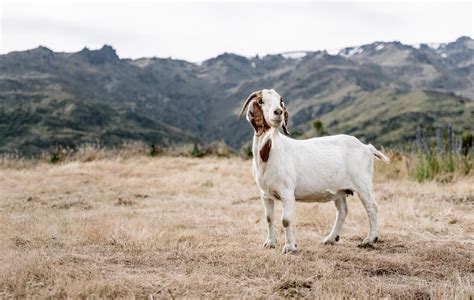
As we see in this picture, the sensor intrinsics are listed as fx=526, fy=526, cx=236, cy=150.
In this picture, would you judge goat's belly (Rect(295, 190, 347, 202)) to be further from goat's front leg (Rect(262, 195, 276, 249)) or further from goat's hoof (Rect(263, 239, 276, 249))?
goat's hoof (Rect(263, 239, 276, 249))

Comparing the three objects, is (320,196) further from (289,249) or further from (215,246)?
(215,246)

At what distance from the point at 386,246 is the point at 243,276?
2.80 meters

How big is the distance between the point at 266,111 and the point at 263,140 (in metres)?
0.38

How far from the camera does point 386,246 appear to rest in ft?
23.9

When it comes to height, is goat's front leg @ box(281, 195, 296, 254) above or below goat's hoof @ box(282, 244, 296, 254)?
above

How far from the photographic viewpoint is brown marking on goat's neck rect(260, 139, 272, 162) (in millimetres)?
6638

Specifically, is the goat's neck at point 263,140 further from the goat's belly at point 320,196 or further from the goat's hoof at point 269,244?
the goat's hoof at point 269,244

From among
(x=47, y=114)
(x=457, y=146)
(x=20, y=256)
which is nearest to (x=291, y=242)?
(x=20, y=256)

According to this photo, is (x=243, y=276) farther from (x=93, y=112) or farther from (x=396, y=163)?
(x=93, y=112)

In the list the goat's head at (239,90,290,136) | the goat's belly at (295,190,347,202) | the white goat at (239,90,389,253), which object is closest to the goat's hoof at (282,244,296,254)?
the white goat at (239,90,389,253)

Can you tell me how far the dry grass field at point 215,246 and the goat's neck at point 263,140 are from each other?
1.16 m

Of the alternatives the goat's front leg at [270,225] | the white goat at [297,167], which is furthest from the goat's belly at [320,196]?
the goat's front leg at [270,225]

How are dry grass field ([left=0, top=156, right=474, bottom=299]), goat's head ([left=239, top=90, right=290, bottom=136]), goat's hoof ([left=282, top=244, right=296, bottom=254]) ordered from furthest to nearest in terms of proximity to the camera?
goat's hoof ([left=282, top=244, right=296, bottom=254]) < goat's head ([left=239, top=90, right=290, bottom=136]) < dry grass field ([left=0, top=156, right=474, bottom=299])

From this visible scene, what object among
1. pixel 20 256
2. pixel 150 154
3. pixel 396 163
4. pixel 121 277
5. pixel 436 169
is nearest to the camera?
pixel 121 277
